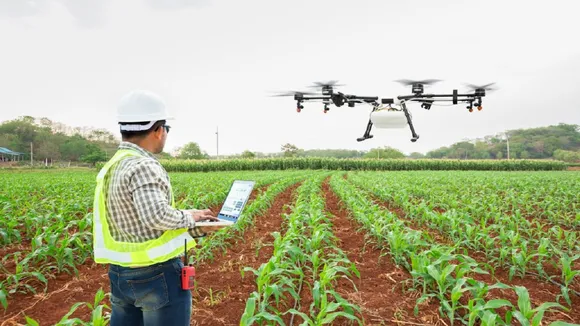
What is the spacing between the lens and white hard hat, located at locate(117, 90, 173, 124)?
1779 millimetres

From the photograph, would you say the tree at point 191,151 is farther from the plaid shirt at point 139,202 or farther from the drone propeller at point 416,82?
the plaid shirt at point 139,202

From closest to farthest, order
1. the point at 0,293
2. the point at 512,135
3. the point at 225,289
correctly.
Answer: the point at 0,293, the point at 225,289, the point at 512,135

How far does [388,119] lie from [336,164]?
25280 millimetres

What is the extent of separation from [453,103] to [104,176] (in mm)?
14177

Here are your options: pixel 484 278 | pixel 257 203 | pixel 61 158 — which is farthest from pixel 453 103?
pixel 61 158

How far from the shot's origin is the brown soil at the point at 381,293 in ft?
10.3

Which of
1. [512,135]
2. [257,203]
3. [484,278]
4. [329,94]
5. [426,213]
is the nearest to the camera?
[484,278]

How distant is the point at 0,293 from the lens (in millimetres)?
3193

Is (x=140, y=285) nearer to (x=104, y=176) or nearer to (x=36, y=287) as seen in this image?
(x=104, y=176)

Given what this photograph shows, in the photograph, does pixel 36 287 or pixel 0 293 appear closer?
pixel 0 293

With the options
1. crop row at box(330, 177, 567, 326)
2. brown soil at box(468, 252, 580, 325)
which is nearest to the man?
crop row at box(330, 177, 567, 326)

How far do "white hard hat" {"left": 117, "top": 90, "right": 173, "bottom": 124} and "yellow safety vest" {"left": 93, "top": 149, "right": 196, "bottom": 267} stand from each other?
0.16 meters

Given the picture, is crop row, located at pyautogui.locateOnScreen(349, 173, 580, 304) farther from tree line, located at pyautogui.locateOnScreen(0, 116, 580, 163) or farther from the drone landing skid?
tree line, located at pyautogui.locateOnScreen(0, 116, 580, 163)

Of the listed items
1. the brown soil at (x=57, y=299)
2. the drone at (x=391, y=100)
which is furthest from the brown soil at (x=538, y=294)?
the drone at (x=391, y=100)
